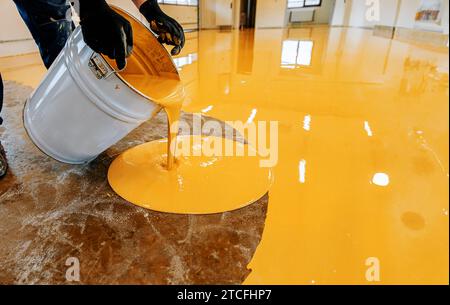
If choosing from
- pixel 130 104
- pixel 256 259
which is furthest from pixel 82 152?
pixel 256 259

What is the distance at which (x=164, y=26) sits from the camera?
3.46 feet

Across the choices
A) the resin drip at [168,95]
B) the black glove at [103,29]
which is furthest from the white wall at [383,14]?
the black glove at [103,29]

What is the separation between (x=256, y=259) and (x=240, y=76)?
2.01 meters

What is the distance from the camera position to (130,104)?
0.81 meters

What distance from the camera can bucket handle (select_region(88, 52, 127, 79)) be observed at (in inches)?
29.6

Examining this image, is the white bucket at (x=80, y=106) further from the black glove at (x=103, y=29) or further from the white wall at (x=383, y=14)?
the white wall at (x=383, y=14)

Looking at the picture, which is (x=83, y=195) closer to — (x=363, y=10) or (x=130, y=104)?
(x=130, y=104)

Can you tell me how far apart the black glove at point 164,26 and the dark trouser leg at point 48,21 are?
440mm

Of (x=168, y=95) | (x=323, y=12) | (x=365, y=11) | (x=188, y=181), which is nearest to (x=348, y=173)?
(x=188, y=181)

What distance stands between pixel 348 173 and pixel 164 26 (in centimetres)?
89

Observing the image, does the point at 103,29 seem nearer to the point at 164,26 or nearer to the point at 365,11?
the point at 164,26

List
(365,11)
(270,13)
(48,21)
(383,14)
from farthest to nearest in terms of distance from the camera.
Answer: (270,13) → (365,11) → (383,14) → (48,21)

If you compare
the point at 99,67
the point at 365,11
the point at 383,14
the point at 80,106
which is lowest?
the point at 80,106

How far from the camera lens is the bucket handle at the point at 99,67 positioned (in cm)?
75
